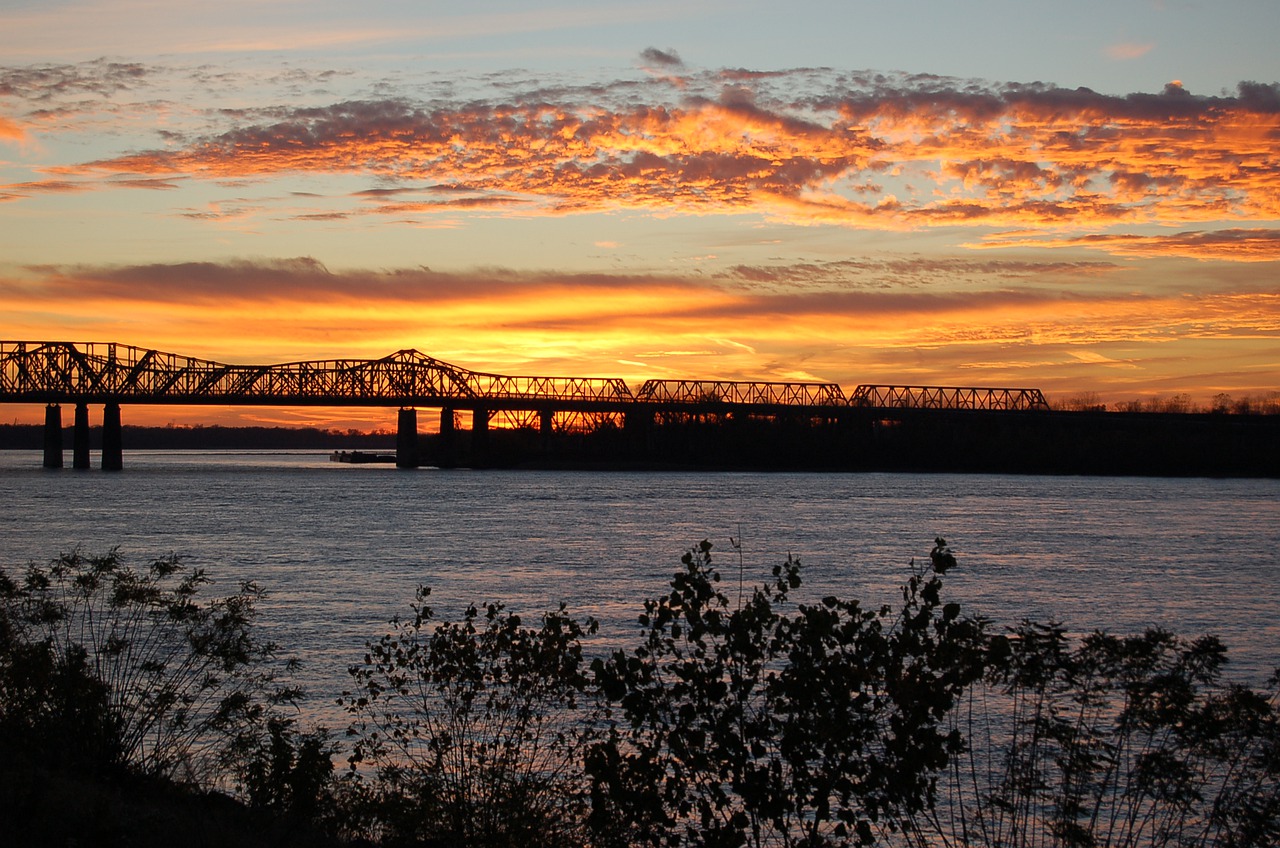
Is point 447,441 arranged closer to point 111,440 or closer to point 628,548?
point 111,440

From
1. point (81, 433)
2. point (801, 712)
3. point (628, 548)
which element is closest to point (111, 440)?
point (81, 433)

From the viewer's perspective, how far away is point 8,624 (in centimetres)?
1272

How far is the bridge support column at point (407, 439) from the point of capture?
175750 mm

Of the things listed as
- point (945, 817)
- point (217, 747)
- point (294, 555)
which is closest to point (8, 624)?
point (217, 747)

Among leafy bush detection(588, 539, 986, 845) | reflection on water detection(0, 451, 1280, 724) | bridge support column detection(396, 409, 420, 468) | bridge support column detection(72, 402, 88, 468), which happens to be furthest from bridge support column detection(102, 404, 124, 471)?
leafy bush detection(588, 539, 986, 845)

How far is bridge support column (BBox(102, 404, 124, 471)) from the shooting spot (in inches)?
6216

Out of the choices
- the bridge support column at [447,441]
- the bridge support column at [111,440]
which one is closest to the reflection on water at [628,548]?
the bridge support column at [111,440]

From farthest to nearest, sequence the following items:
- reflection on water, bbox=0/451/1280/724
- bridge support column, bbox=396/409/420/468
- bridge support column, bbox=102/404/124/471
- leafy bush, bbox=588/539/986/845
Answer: bridge support column, bbox=396/409/420/468, bridge support column, bbox=102/404/124/471, reflection on water, bbox=0/451/1280/724, leafy bush, bbox=588/539/986/845

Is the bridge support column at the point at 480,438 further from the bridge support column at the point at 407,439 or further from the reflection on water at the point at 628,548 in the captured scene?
the reflection on water at the point at 628,548

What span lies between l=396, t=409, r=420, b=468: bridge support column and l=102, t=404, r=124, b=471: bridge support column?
36.0 meters

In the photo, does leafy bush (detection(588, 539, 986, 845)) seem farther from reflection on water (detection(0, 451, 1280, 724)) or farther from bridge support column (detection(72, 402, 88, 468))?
bridge support column (detection(72, 402, 88, 468))

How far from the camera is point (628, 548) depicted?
1966 inches

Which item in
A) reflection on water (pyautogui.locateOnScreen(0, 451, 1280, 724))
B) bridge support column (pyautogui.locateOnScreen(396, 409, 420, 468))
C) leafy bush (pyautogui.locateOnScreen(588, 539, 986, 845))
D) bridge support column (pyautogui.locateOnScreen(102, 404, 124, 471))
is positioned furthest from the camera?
bridge support column (pyautogui.locateOnScreen(396, 409, 420, 468))

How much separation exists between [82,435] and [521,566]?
5724 inches
